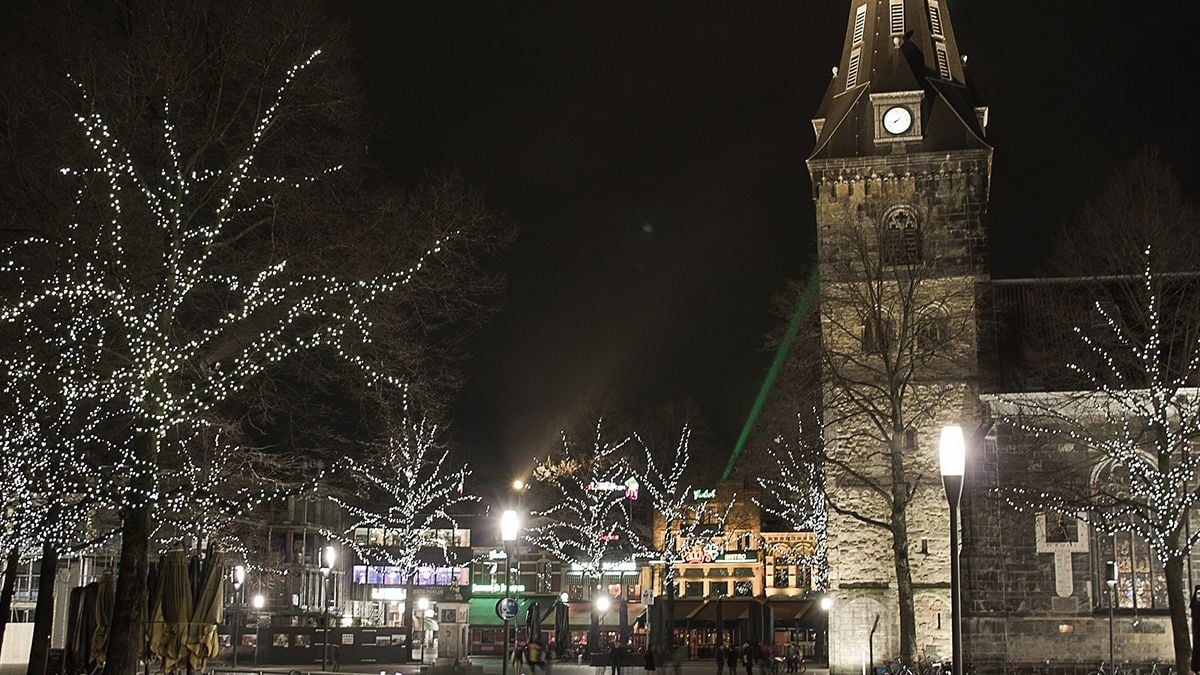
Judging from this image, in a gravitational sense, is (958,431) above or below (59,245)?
below

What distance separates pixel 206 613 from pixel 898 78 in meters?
29.7

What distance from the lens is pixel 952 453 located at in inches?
653

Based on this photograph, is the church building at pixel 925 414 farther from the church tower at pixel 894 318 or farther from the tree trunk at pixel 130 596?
the tree trunk at pixel 130 596

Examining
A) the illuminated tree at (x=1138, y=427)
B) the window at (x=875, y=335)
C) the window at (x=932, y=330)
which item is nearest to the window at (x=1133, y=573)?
the illuminated tree at (x=1138, y=427)

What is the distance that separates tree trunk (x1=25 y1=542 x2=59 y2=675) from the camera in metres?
25.0

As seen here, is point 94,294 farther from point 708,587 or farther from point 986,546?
point 708,587

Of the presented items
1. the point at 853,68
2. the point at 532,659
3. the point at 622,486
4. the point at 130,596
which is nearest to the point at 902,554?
the point at 532,659

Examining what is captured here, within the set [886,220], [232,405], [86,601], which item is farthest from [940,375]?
[86,601]

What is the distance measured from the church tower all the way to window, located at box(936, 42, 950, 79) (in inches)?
57.7

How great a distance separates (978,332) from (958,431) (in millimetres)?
24318

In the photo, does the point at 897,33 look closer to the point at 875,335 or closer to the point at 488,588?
the point at 875,335

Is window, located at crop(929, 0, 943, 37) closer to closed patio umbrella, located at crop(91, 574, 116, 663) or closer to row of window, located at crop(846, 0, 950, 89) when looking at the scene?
row of window, located at crop(846, 0, 950, 89)

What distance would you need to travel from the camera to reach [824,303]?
39.6 meters

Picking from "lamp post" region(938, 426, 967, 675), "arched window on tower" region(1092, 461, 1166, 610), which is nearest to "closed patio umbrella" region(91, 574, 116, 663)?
"lamp post" region(938, 426, 967, 675)
